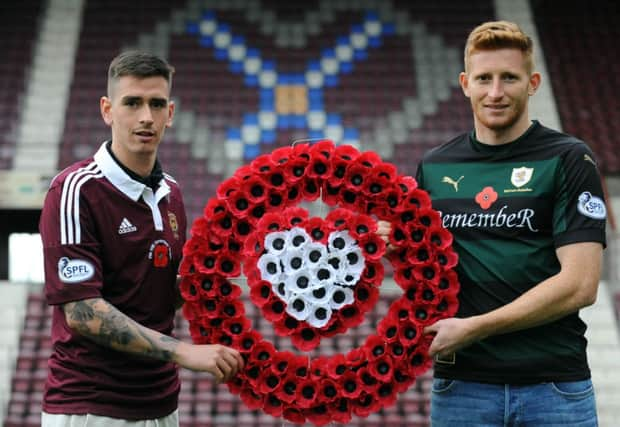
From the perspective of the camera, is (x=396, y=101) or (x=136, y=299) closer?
(x=136, y=299)

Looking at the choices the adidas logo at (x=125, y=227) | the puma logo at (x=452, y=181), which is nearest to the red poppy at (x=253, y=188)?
the adidas logo at (x=125, y=227)

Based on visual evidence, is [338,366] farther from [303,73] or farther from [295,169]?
[303,73]

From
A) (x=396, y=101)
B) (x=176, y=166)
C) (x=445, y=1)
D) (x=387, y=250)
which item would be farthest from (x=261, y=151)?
(x=387, y=250)

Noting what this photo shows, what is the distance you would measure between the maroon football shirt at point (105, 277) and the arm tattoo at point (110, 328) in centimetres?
3

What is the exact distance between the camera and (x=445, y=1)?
11148 millimetres

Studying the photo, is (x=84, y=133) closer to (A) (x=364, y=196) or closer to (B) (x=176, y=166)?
(B) (x=176, y=166)

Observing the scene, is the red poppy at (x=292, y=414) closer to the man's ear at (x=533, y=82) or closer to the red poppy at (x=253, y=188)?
the red poppy at (x=253, y=188)

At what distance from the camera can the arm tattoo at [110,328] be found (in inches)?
92.7

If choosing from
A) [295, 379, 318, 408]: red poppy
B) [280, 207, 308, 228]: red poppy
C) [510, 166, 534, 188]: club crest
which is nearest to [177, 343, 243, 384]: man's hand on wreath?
[295, 379, 318, 408]: red poppy

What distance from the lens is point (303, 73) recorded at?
33.5ft

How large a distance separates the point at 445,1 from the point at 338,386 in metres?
9.36

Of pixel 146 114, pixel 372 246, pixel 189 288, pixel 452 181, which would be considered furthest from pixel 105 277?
pixel 452 181

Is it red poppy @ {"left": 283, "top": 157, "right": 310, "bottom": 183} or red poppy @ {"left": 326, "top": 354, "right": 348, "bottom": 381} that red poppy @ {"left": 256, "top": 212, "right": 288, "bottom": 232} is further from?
red poppy @ {"left": 326, "top": 354, "right": 348, "bottom": 381}

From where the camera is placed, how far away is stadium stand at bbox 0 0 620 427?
30.3 ft
